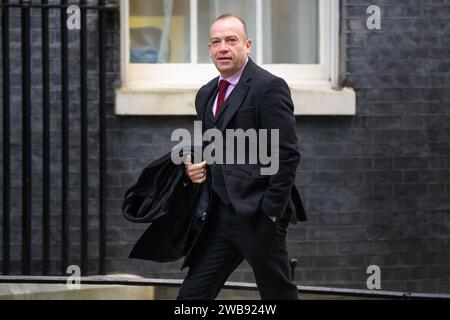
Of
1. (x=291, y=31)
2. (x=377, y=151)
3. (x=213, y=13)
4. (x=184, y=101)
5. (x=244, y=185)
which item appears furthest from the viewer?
(x=291, y=31)

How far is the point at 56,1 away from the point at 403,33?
269 centimetres

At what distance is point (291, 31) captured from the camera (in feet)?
28.3

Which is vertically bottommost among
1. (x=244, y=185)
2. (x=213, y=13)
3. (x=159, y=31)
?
(x=244, y=185)

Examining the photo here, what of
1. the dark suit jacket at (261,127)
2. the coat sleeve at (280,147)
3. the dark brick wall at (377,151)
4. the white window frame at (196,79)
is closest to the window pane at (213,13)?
the white window frame at (196,79)

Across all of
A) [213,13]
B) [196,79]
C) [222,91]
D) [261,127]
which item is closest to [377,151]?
[196,79]

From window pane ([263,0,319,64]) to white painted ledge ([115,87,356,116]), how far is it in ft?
1.47

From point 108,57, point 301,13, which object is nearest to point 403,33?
point 301,13

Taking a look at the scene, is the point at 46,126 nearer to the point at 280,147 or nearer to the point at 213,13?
the point at 213,13

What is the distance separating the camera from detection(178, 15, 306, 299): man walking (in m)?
5.16

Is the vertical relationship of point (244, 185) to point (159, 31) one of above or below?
below

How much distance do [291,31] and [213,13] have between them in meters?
0.65

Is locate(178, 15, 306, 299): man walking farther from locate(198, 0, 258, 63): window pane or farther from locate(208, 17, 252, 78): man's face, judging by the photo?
locate(198, 0, 258, 63): window pane

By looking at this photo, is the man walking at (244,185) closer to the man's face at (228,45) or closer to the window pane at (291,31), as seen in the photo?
the man's face at (228,45)
